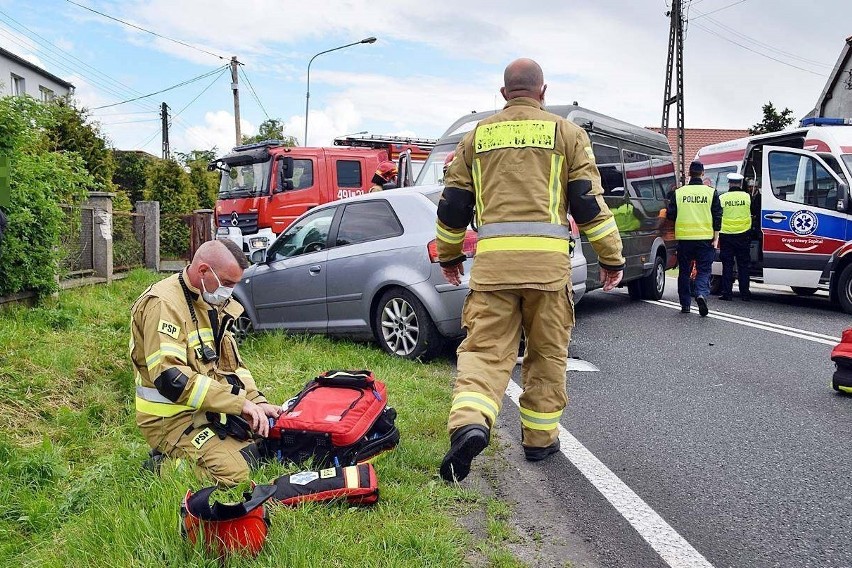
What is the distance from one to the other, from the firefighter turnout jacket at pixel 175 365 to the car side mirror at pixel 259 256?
151 inches

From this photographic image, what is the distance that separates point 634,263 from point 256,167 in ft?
27.6

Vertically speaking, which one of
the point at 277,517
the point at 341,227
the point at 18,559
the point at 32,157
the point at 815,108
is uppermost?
the point at 815,108

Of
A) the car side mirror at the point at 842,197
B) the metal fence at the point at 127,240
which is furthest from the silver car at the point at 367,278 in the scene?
the car side mirror at the point at 842,197

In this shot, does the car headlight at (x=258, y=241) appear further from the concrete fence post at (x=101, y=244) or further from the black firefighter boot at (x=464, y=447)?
the black firefighter boot at (x=464, y=447)

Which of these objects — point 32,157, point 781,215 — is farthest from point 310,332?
point 781,215

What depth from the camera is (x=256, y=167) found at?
49.5 feet

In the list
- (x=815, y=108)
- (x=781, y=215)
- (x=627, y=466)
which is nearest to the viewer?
(x=627, y=466)

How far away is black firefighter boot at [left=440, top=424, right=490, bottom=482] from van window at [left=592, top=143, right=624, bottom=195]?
6.27 meters

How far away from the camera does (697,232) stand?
9.61 m

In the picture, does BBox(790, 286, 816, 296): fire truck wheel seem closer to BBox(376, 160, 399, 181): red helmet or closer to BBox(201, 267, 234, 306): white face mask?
BBox(376, 160, 399, 181): red helmet

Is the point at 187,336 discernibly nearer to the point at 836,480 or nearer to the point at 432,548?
the point at 432,548

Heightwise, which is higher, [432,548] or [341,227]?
[341,227]

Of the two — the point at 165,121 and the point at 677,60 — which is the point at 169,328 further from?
the point at 165,121

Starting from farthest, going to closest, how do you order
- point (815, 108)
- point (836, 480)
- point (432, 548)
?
point (815, 108) → point (836, 480) → point (432, 548)
